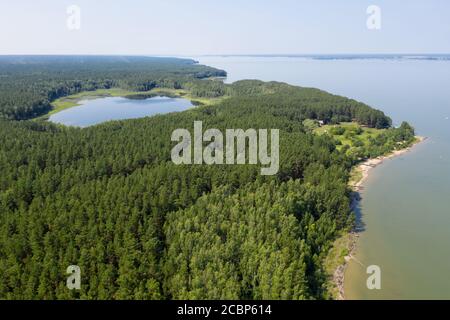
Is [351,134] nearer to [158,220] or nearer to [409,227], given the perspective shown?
[409,227]

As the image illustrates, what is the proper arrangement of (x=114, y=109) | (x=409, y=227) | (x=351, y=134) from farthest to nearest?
(x=114, y=109) < (x=351, y=134) < (x=409, y=227)

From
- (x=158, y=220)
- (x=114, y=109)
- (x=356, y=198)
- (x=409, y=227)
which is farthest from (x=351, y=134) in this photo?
(x=114, y=109)

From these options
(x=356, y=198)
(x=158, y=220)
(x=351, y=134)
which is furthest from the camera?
(x=351, y=134)

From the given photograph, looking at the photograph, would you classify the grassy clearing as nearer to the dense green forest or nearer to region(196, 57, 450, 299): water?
region(196, 57, 450, 299): water

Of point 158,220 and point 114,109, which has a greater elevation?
point 114,109
